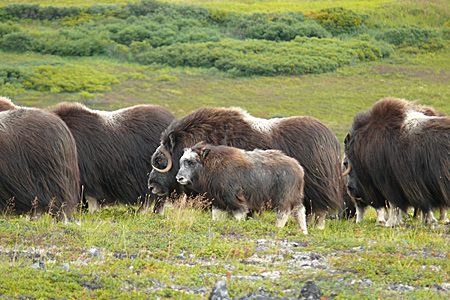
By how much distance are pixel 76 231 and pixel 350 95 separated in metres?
27.3

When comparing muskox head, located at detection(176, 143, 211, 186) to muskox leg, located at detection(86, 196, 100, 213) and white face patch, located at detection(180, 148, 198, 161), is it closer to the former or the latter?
white face patch, located at detection(180, 148, 198, 161)

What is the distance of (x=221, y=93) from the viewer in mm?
31609

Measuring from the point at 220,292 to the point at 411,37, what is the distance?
39.8m

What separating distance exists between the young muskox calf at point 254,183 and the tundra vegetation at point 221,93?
249 mm

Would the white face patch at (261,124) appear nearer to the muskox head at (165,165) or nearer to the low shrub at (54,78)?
the muskox head at (165,165)

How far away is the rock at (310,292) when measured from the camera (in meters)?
3.93

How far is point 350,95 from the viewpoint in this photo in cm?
3116

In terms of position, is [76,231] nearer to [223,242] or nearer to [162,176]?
[223,242]

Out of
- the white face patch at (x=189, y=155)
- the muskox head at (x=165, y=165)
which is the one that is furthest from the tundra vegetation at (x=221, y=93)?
the white face patch at (x=189, y=155)

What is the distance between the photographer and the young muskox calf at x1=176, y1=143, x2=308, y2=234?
6402 millimetres

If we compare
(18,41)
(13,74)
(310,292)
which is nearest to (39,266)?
(310,292)

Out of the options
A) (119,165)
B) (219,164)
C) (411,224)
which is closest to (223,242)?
(219,164)

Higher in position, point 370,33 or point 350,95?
point 370,33

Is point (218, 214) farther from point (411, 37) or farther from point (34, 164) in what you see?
point (411, 37)
